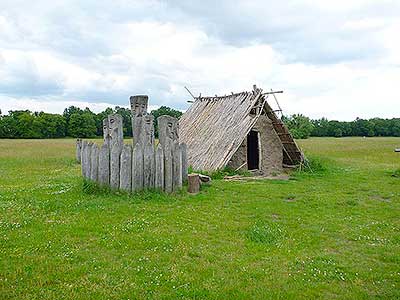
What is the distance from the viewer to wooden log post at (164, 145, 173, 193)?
40.4 feet

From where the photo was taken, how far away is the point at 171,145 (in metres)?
12.5

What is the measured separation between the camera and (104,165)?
12.3m

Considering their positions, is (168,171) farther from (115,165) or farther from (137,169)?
(115,165)

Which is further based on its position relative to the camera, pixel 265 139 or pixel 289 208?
pixel 265 139

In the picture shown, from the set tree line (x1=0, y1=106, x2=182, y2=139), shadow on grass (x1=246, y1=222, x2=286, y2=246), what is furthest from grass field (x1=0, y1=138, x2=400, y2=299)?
tree line (x1=0, y1=106, x2=182, y2=139)

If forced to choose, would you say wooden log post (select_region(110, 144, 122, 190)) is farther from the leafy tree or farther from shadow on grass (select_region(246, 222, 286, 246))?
the leafy tree

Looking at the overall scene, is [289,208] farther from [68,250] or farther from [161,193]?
[68,250]

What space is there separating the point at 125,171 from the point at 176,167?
5.19 ft

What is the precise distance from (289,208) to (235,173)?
6788mm

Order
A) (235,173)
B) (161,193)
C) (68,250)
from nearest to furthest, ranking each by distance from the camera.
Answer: (68,250), (161,193), (235,173)

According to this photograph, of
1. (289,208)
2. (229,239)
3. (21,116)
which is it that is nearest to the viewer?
(229,239)

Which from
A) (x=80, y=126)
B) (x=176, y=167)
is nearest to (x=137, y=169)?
(x=176, y=167)

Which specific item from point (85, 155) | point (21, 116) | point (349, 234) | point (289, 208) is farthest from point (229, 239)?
point (21, 116)

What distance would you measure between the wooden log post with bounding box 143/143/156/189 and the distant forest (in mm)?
60995
